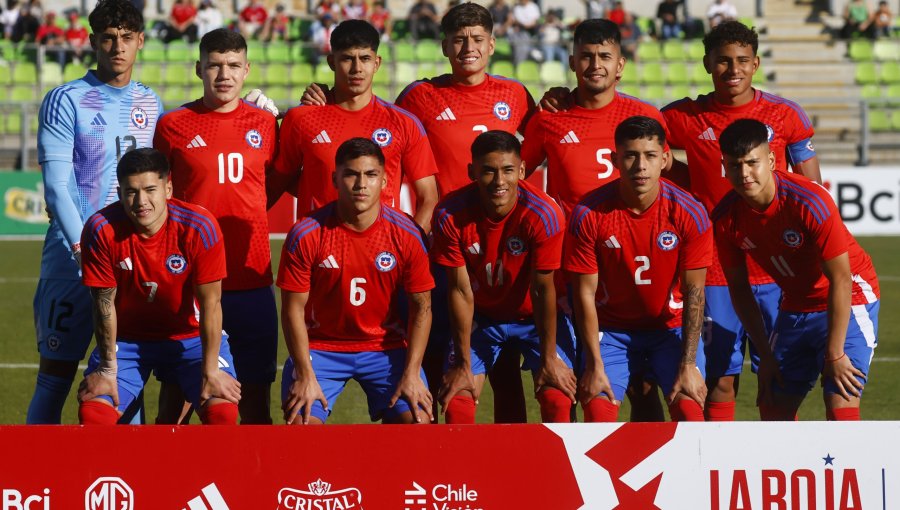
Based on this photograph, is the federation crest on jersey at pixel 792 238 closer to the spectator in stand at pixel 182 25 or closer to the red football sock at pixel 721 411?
the red football sock at pixel 721 411

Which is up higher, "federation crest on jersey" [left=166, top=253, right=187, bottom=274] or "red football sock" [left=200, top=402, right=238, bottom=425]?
"federation crest on jersey" [left=166, top=253, right=187, bottom=274]

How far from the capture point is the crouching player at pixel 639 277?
5.47 m

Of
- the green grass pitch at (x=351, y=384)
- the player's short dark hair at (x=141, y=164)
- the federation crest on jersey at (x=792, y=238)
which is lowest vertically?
the green grass pitch at (x=351, y=384)

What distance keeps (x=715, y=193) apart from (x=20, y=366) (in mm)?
5455

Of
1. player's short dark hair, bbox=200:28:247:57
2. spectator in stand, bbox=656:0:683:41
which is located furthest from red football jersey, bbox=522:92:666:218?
spectator in stand, bbox=656:0:683:41

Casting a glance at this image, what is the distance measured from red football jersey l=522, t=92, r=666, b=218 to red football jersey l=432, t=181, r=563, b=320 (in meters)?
0.43

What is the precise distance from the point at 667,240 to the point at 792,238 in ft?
1.91

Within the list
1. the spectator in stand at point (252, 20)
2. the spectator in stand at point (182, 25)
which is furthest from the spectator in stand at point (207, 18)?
the spectator in stand at point (252, 20)

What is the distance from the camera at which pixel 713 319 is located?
6.24 metres

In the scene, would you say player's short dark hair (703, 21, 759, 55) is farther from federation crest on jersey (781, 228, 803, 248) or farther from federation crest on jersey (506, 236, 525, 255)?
federation crest on jersey (506, 236, 525, 255)

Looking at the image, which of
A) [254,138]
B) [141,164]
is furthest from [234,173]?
[141,164]

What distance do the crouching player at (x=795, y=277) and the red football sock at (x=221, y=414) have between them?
235 centimetres

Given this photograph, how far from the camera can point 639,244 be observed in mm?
5602

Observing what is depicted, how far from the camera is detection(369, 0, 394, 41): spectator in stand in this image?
2216cm
